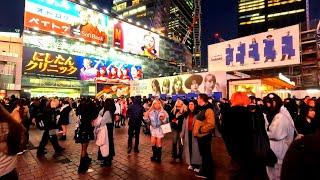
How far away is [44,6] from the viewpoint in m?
34.3

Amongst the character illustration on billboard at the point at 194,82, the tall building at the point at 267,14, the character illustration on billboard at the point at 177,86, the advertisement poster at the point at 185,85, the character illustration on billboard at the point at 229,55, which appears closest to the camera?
the character illustration on billboard at the point at 229,55

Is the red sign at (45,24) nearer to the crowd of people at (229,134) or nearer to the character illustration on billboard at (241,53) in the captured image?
the character illustration on billboard at (241,53)

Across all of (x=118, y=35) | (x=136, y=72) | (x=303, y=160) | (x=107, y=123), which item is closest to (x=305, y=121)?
(x=107, y=123)

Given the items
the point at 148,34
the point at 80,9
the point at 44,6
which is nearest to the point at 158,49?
the point at 148,34

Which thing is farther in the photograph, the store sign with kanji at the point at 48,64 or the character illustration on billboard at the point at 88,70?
the character illustration on billboard at the point at 88,70

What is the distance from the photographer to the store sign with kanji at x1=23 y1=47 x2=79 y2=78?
3184 cm

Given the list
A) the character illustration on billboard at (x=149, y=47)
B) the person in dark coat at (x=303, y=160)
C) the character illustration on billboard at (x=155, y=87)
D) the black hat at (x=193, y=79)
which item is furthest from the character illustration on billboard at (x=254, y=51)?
the character illustration on billboard at (x=149, y=47)

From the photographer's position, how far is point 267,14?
4208 inches

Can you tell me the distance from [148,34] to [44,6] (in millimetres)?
23015

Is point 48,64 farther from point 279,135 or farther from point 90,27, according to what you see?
point 279,135

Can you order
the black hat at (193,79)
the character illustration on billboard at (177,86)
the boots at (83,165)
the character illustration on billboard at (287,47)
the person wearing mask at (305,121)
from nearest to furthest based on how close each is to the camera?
the person wearing mask at (305,121) → the boots at (83,165) → the character illustration on billboard at (287,47) → the black hat at (193,79) → the character illustration on billboard at (177,86)

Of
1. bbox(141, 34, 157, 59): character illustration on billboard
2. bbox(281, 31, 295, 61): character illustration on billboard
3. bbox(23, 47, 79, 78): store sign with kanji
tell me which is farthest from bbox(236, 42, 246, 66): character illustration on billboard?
bbox(141, 34, 157, 59): character illustration on billboard

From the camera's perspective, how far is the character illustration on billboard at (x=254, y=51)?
17031 millimetres

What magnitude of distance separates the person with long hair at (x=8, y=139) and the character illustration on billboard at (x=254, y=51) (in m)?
16.9
